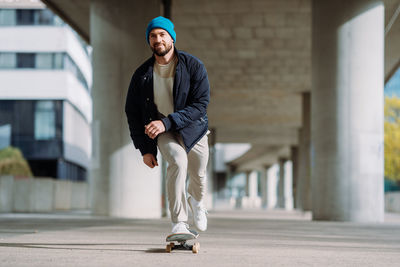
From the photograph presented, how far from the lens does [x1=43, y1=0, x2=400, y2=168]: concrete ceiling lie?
1856 cm

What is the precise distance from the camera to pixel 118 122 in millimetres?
14938

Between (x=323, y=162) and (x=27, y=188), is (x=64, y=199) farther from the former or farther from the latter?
(x=323, y=162)

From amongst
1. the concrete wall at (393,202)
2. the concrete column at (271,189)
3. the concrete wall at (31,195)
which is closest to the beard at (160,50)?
the concrete wall at (31,195)

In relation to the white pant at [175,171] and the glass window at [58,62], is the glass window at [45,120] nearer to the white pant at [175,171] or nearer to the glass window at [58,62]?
the glass window at [58,62]

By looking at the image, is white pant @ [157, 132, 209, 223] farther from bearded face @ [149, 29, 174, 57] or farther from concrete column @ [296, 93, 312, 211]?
concrete column @ [296, 93, 312, 211]

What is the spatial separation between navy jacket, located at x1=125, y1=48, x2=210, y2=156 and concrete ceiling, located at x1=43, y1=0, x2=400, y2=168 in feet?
43.3

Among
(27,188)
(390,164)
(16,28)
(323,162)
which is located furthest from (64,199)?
(390,164)

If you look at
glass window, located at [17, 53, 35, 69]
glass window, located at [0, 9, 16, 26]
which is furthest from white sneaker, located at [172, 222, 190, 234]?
glass window, located at [0, 9, 16, 26]

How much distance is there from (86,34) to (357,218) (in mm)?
12024

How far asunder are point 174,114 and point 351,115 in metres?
8.96

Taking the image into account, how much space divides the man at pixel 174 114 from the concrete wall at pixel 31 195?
17.2m

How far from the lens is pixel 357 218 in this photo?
13.1m

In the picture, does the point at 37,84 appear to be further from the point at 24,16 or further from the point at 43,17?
the point at 24,16

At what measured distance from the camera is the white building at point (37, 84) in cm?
4800
